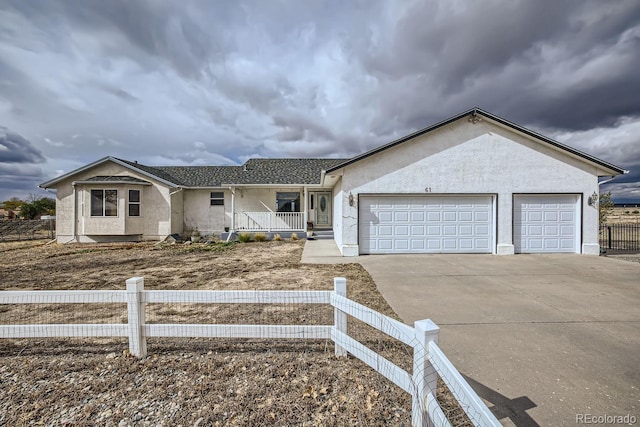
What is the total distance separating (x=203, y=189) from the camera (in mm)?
18156

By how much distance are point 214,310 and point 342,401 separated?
319 cm

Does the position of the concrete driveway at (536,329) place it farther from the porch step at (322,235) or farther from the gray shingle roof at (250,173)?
the gray shingle roof at (250,173)

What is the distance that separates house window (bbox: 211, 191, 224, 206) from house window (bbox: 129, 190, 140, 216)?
4.07 metres

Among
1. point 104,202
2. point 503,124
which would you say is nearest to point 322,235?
point 503,124

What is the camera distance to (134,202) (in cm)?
1580

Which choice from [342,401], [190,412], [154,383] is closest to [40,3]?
[154,383]

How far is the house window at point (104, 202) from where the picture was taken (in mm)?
15414

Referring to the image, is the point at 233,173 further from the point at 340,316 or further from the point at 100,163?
the point at 340,316

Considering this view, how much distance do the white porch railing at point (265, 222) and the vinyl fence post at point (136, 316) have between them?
13.0m

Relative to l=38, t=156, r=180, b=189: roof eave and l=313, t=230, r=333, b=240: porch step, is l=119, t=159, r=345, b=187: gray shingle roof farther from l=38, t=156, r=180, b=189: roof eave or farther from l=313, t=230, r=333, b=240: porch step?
l=313, t=230, r=333, b=240: porch step

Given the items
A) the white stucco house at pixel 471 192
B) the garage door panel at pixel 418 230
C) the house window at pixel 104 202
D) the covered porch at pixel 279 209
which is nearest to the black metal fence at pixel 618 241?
the white stucco house at pixel 471 192

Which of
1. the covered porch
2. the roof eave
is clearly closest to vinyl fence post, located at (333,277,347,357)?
the covered porch

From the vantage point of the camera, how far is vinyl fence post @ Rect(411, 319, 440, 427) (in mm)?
2160

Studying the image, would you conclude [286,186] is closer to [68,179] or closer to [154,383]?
[68,179]
